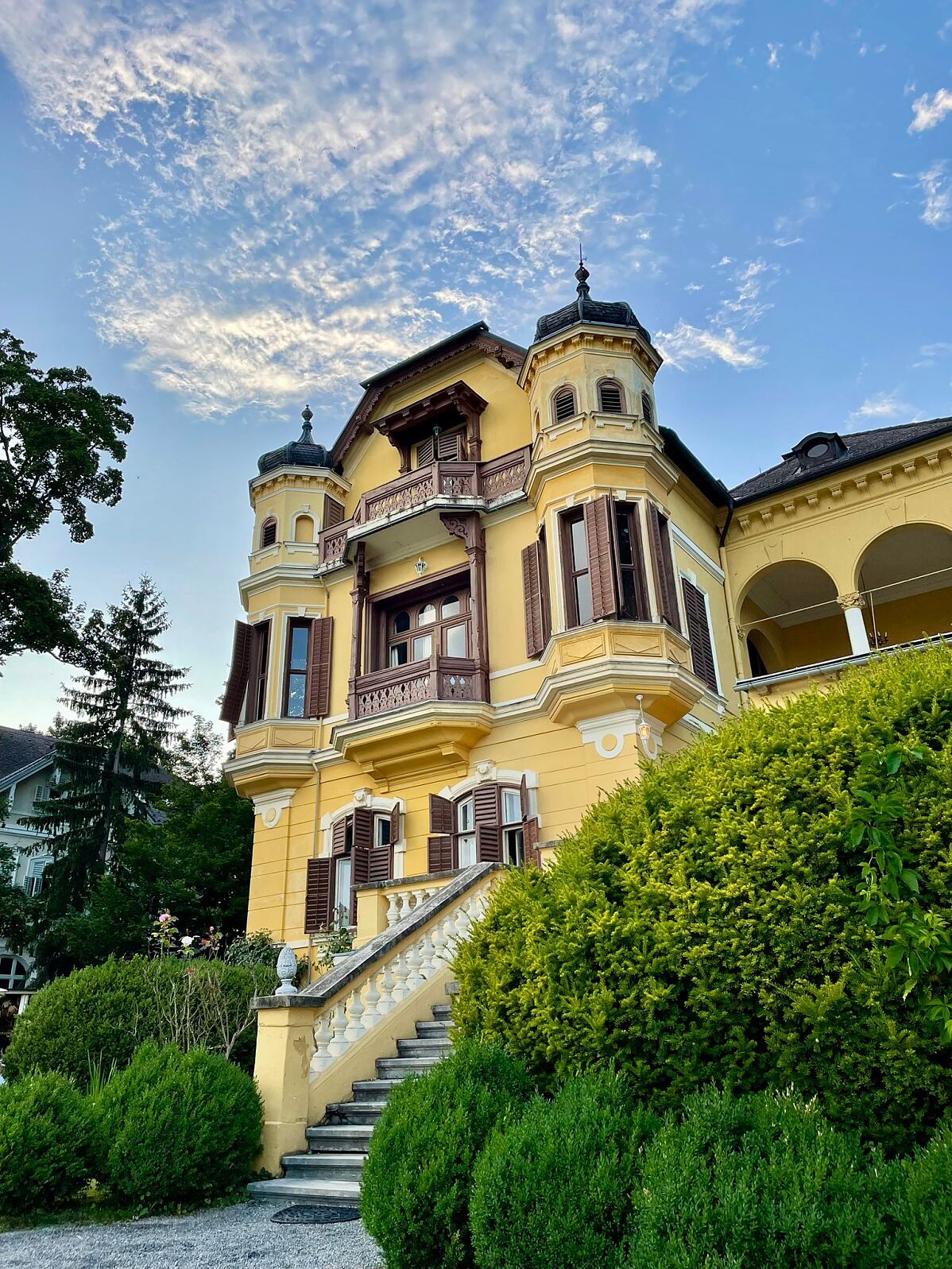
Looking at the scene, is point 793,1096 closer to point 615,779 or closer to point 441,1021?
point 441,1021

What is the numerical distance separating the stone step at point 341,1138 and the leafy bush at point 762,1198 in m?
4.47

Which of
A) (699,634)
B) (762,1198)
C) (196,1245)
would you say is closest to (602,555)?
(699,634)

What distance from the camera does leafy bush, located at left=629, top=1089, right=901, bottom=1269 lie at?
384cm

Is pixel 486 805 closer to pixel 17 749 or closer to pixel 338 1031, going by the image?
pixel 338 1031

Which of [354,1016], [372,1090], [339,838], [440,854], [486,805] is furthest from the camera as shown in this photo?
[339,838]

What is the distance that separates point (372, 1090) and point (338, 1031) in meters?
0.72

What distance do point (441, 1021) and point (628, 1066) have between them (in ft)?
16.3

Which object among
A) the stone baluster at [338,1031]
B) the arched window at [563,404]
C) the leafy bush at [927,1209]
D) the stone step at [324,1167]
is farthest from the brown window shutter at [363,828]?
the leafy bush at [927,1209]

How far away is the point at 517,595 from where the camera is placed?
1770 centimetres

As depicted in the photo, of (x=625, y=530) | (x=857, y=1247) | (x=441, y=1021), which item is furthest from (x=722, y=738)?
(x=625, y=530)

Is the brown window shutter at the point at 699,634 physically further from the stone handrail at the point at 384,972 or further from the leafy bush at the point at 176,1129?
the leafy bush at the point at 176,1129

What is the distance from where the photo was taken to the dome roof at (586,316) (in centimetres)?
1805

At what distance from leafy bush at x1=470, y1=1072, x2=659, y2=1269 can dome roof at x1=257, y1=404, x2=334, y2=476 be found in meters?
18.5

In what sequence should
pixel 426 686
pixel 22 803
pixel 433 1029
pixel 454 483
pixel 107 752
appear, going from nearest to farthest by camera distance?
1. pixel 433 1029
2. pixel 426 686
3. pixel 454 483
4. pixel 107 752
5. pixel 22 803
